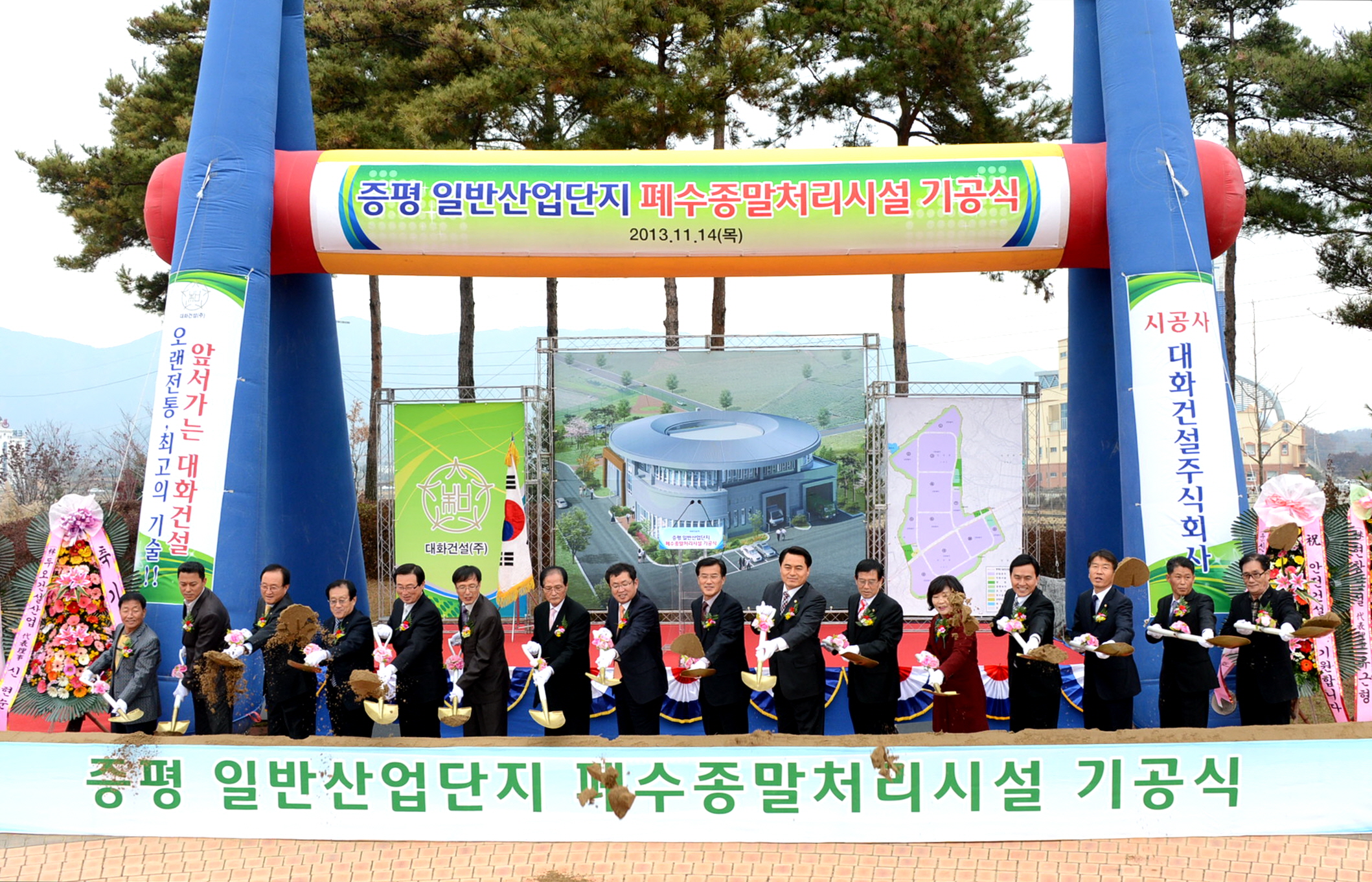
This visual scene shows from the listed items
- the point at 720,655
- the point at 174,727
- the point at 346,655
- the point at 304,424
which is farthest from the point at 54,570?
the point at 720,655

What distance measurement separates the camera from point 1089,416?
7.04 m

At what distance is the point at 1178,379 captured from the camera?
5.61m

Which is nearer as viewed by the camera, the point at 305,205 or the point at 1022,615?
the point at 1022,615

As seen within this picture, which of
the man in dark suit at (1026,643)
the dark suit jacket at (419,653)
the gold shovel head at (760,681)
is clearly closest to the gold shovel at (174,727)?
the dark suit jacket at (419,653)

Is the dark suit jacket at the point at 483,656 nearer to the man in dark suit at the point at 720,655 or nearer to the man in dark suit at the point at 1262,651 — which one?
the man in dark suit at the point at 720,655

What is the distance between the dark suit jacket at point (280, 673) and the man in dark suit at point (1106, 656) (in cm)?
360

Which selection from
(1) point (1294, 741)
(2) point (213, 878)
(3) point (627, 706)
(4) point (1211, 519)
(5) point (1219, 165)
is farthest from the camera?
(5) point (1219, 165)

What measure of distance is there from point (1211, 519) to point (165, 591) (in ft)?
17.4

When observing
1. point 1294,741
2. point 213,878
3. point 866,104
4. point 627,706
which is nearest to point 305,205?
point 627,706

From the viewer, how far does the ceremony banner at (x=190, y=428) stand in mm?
5500

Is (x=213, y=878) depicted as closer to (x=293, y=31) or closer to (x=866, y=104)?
(x=293, y=31)

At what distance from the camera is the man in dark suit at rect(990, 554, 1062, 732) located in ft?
15.8

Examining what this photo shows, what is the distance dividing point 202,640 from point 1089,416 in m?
5.39

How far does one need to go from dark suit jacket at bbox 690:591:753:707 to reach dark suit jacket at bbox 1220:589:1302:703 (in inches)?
88.3
